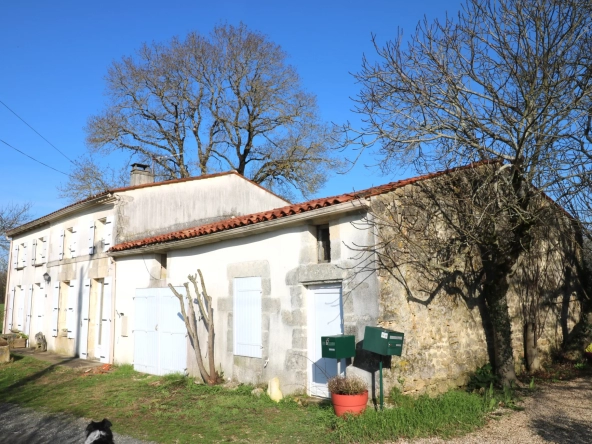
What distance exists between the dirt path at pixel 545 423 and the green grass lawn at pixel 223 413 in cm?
24

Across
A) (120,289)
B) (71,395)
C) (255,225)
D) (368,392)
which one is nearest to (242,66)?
(120,289)

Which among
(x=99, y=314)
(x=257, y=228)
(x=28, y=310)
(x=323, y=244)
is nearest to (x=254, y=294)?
(x=257, y=228)

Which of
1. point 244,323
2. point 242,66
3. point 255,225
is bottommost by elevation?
point 244,323

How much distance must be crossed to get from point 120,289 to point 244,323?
5.02 metres

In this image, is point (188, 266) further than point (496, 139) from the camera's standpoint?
Yes

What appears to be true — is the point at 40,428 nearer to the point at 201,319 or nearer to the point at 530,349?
the point at 201,319

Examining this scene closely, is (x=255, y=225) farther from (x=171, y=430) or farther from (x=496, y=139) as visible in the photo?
(x=496, y=139)

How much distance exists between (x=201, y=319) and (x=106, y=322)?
4340 mm

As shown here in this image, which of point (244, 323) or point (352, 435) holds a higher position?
point (244, 323)

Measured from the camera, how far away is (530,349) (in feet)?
33.7

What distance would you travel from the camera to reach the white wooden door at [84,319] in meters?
14.2

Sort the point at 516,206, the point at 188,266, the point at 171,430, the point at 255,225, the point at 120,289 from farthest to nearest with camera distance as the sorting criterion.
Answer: the point at 120,289 → the point at 188,266 → the point at 255,225 → the point at 516,206 → the point at 171,430

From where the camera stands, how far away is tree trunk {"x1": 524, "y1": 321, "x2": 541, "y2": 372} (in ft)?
33.4

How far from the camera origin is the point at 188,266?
10898 mm
